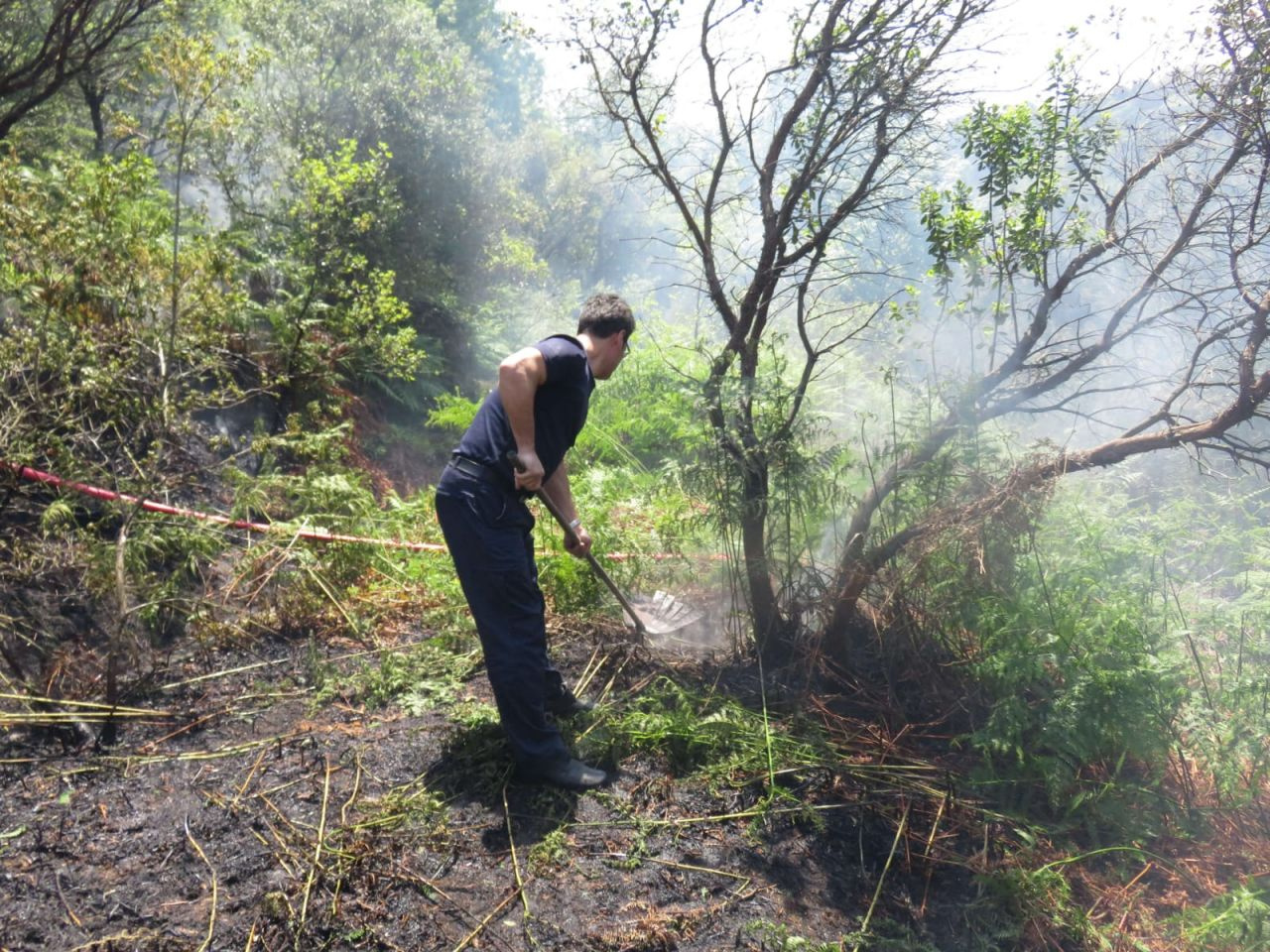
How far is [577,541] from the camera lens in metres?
3.91

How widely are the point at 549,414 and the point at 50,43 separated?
4989 millimetres

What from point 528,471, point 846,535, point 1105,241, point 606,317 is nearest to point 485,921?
point 528,471

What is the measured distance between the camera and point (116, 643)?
3.61 m

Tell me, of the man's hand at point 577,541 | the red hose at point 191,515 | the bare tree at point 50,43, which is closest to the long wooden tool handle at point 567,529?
the man's hand at point 577,541

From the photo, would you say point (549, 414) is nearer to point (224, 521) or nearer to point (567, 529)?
point (567, 529)

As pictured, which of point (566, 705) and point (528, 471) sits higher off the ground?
point (528, 471)

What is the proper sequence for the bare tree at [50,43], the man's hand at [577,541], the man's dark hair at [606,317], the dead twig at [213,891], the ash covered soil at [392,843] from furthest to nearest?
the bare tree at [50,43], the man's hand at [577,541], the man's dark hair at [606,317], the ash covered soil at [392,843], the dead twig at [213,891]

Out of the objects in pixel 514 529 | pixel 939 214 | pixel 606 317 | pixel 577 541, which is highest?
pixel 939 214

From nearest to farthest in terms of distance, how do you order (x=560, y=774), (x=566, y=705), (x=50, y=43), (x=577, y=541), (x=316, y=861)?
(x=316, y=861)
(x=560, y=774)
(x=566, y=705)
(x=577, y=541)
(x=50, y=43)

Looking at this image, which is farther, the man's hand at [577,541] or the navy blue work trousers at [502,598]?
the man's hand at [577,541]

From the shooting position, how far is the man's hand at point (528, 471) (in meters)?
3.19

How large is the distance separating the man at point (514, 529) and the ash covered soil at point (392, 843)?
236mm

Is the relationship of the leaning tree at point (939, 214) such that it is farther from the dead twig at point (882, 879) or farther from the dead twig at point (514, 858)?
the dead twig at point (514, 858)

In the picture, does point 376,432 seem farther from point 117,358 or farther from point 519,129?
point 519,129
